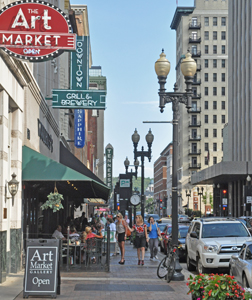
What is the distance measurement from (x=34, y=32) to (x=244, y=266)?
23.5ft

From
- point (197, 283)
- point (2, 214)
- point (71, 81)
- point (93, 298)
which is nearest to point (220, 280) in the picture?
point (197, 283)

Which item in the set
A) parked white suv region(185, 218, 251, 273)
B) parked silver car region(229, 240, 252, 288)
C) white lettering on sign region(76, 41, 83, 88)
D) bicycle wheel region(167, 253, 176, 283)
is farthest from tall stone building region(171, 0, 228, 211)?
parked silver car region(229, 240, 252, 288)

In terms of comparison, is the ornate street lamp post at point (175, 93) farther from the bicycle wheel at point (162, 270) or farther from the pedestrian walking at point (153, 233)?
the pedestrian walking at point (153, 233)

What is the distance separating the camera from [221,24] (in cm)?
12569

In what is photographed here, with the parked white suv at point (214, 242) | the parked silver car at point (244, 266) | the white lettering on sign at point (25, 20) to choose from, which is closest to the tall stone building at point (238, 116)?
the parked white suv at point (214, 242)

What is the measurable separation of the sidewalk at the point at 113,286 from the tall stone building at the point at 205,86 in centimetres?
10827

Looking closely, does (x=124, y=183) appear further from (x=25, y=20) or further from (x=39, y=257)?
(x=39, y=257)

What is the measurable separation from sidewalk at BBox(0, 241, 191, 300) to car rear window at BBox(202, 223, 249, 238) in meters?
2.19

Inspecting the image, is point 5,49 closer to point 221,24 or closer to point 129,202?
point 129,202

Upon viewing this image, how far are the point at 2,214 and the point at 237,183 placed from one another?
67054mm

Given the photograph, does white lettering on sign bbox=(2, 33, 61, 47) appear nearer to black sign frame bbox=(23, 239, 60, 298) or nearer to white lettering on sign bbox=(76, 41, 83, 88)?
black sign frame bbox=(23, 239, 60, 298)

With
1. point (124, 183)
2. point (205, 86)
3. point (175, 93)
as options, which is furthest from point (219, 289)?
point (205, 86)

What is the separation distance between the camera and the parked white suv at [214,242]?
1653 cm

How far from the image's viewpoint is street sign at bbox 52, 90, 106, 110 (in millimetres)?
20125
